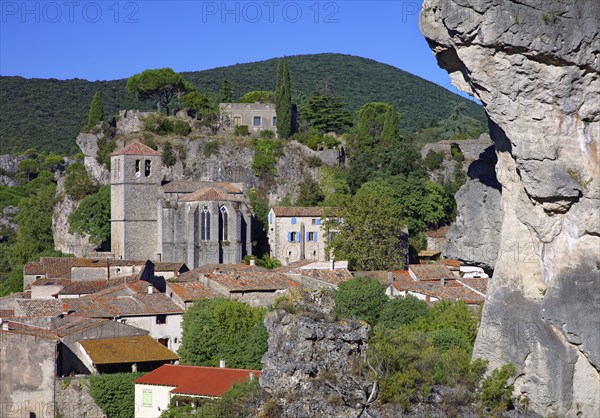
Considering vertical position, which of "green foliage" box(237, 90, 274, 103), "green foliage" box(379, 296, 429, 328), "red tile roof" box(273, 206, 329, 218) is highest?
"green foliage" box(237, 90, 274, 103)

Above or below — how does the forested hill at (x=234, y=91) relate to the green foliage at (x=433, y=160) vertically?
above

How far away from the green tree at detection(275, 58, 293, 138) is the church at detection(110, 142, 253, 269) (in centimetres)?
1159

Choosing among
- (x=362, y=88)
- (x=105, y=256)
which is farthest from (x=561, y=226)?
(x=362, y=88)

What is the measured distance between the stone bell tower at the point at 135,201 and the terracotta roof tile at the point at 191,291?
1455cm

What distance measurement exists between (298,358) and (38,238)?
53.8 m

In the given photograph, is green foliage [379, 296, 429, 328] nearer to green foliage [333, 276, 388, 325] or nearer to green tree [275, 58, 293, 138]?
green foliage [333, 276, 388, 325]

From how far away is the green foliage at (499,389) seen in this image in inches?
777

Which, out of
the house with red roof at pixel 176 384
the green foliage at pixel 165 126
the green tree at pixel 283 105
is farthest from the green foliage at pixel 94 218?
the house with red roof at pixel 176 384

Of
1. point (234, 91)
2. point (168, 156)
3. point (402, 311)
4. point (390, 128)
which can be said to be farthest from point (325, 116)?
point (234, 91)

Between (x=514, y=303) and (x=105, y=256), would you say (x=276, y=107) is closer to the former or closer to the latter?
(x=105, y=256)

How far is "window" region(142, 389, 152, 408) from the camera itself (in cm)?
3509

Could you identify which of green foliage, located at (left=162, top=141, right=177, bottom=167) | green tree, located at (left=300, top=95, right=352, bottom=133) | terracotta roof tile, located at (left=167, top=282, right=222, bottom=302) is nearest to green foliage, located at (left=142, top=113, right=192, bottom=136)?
green foliage, located at (left=162, top=141, right=177, bottom=167)

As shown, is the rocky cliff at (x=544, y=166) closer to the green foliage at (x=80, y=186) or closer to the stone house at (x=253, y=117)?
the green foliage at (x=80, y=186)

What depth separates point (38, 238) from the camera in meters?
71.7
